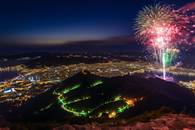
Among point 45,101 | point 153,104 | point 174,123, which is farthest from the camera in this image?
point 45,101

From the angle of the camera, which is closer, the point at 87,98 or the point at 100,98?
the point at 100,98

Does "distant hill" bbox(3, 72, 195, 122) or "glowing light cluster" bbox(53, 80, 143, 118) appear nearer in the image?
"glowing light cluster" bbox(53, 80, 143, 118)

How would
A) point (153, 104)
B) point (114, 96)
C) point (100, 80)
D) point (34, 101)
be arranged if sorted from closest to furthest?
point (153, 104)
point (114, 96)
point (34, 101)
point (100, 80)

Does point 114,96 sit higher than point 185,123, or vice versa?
point 185,123

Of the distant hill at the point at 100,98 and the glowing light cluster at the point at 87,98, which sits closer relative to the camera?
the glowing light cluster at the point at 87,98

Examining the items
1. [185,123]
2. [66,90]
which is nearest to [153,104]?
[66,90]

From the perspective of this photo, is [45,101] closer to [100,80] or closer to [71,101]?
[71,101]

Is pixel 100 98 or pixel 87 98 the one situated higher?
pixel 100 98

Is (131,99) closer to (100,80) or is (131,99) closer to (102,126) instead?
(100,80)

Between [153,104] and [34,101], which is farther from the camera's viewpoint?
[34,101]

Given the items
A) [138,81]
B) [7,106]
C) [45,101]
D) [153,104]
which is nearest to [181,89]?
[138,81]
